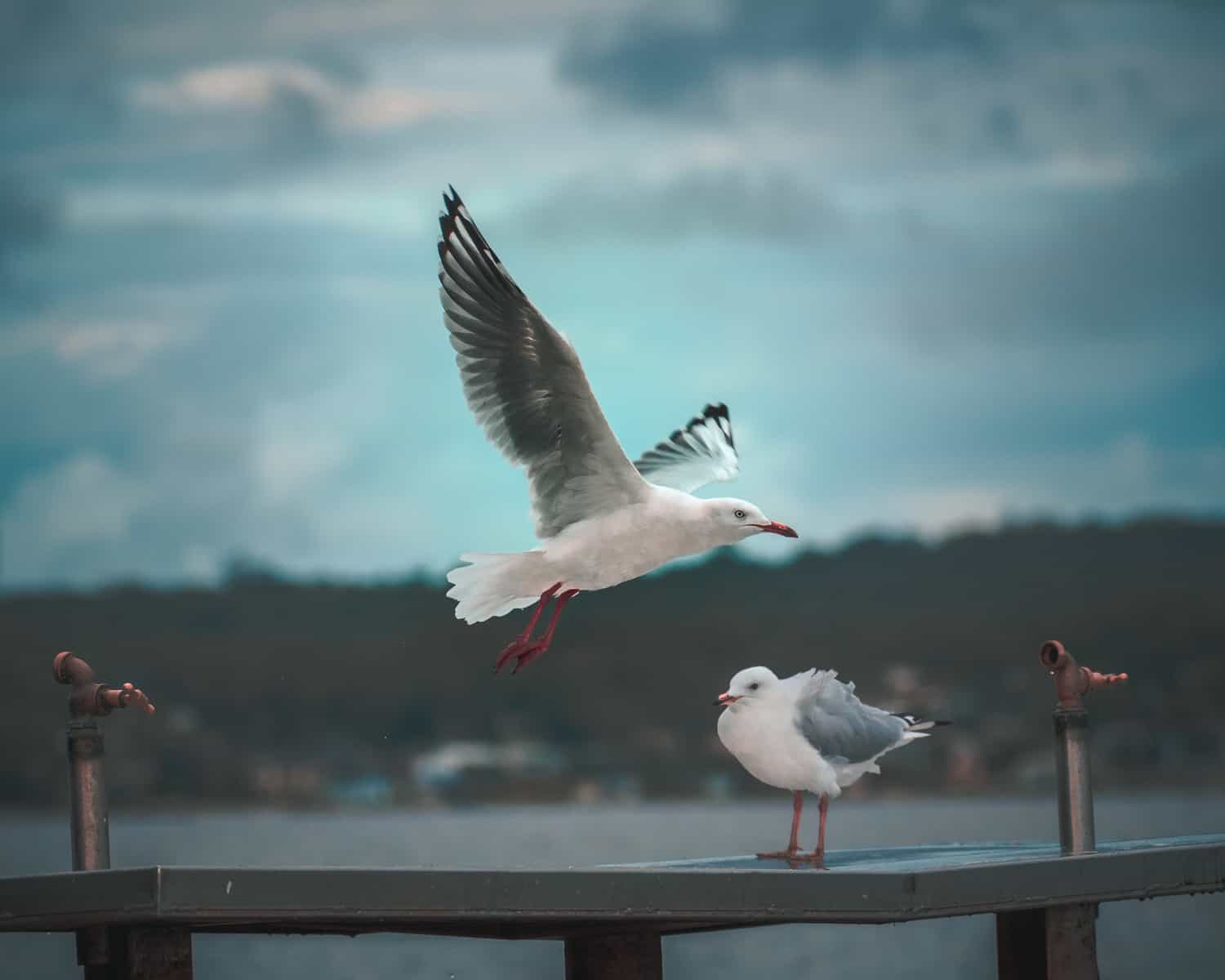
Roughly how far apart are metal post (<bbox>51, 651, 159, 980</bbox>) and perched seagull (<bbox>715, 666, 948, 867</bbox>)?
237cm

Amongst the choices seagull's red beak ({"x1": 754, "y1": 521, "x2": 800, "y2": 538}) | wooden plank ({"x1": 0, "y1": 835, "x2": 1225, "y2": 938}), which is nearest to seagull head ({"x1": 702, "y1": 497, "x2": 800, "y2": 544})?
seagull's red beak ({"x1": 754, "y1": 521, "x2": 800, "y2": 538})

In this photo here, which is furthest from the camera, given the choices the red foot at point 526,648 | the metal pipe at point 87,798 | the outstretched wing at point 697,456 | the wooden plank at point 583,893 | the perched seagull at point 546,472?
the outstretched wing at point 697,456

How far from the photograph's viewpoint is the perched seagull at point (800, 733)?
8094mm

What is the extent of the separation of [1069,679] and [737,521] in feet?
7.20

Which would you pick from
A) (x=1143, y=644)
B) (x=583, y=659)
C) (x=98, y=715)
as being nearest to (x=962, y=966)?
(x=98, y=715)

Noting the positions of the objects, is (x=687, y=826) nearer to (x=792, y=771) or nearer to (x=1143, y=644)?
(x=1143, y=644)

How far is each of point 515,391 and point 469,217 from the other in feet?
2.68

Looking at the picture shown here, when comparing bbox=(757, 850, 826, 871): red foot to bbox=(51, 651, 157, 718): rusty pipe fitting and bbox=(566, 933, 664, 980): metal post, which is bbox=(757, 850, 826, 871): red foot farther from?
bbox=(51, 651, 157, 718): rusty pipe fitting

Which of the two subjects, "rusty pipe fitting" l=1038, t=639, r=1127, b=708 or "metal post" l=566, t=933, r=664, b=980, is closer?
"rusty pipe fitting" l=1038, t=639, r=1127, b=708

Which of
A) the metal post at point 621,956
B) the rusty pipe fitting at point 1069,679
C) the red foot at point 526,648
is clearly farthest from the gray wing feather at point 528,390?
the rusty pipe fitting at point 1069,679

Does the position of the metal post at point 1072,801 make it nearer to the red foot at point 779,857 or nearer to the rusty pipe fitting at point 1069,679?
the rusty pipe fitting at point 1069,679

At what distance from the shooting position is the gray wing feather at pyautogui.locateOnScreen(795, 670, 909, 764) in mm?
8180

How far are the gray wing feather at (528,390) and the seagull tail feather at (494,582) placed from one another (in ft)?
1.05

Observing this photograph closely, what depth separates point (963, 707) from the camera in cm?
9525
